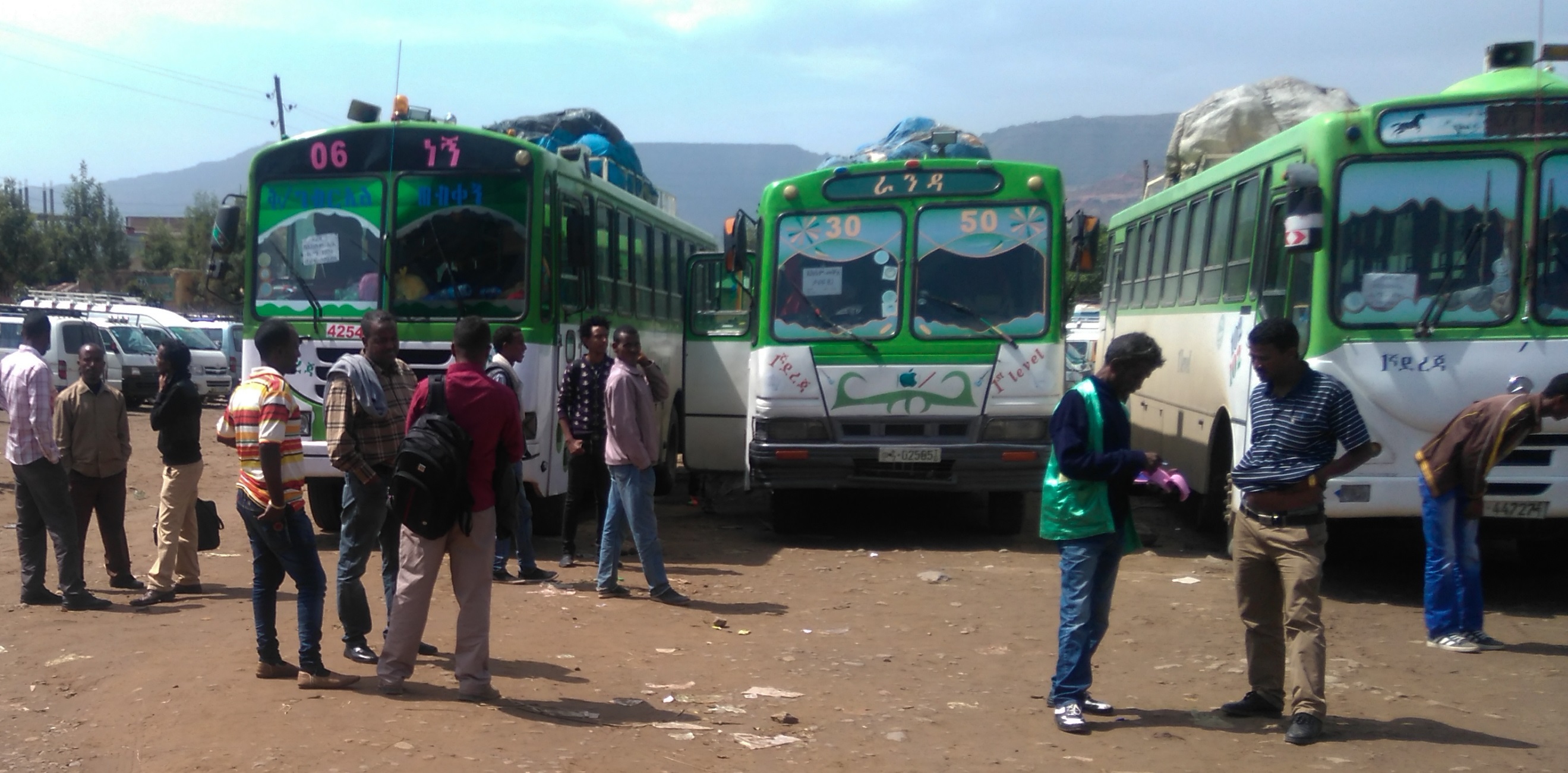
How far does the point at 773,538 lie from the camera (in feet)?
39.1

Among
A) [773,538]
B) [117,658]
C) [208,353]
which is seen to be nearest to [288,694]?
[117,658]

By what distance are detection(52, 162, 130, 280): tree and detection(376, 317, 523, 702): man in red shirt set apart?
A: 60597mm

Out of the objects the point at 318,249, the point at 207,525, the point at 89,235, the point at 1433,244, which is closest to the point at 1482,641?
the point at 1433,244

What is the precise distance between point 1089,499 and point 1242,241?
5.26m

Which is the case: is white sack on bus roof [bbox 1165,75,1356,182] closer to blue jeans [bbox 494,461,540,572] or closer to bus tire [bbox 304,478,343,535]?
blue jeans [bbox 494,461,540,572]

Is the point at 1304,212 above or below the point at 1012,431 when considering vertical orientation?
above

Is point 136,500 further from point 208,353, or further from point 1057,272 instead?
point 208,353

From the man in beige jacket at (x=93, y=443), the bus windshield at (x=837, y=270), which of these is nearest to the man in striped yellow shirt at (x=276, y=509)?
the man in beige jacket at (x=93, y=443)

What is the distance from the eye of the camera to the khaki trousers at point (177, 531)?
8.66 metres

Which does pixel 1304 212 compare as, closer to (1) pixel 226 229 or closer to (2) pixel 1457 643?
(2) pixel 1457 643

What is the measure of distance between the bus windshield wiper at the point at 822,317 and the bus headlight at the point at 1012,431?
1.11 m

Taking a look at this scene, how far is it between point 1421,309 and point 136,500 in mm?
12517

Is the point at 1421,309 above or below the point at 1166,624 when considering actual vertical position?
above

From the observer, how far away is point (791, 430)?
1096cm
